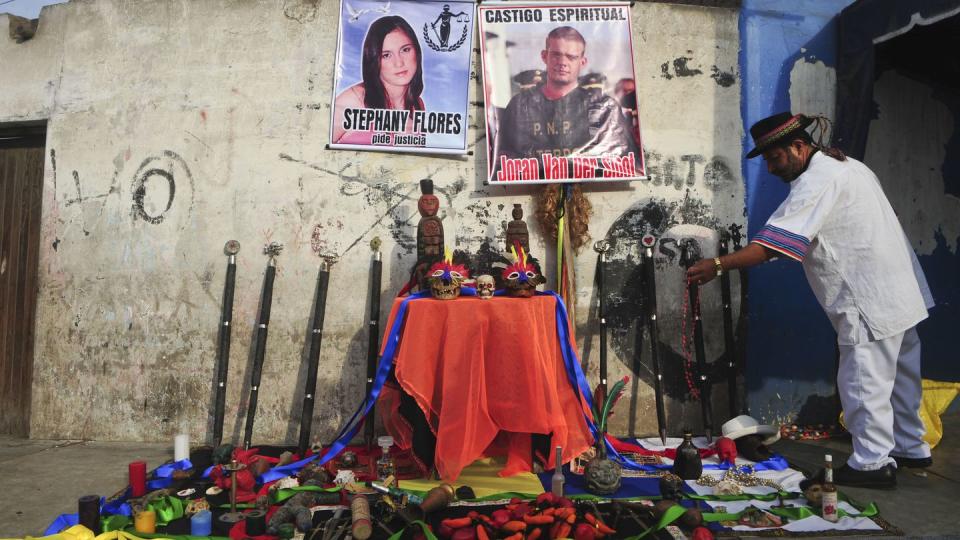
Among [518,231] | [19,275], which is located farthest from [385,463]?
[19,275]

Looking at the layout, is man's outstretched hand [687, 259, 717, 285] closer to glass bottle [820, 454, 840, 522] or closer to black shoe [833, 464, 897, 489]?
glass bottle [820, 454, 840, 522]

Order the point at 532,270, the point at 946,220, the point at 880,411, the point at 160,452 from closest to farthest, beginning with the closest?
the point at 880,411 → the point at 532,270 → the point at 160,452 → the point at 946,220

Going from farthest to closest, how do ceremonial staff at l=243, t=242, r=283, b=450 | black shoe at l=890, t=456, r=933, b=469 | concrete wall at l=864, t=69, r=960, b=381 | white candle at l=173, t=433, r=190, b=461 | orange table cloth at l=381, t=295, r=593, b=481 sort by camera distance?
concrete wall at l=864, t=69, r=960, b=381
ceremonial staff at l=243, t=242, r=283, b=450
white candle at l=173, t=433, r=190, b=461
black shoe at l=890, t=456, r=933, b=469
orange table cloth at l=381, t=295, r=593, b=481

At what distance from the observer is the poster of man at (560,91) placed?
16.5ft

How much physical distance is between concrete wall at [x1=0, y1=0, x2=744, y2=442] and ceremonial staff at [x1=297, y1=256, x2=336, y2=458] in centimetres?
10

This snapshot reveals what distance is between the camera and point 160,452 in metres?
4.75

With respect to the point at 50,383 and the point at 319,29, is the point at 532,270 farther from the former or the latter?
the point at 50,383

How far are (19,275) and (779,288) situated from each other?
5828mm

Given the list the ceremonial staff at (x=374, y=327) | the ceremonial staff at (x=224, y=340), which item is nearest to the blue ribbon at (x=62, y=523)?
the ceremonial staff at (x=224, y=340)

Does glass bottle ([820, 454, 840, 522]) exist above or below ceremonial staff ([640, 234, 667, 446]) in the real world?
below

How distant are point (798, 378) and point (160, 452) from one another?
464cm

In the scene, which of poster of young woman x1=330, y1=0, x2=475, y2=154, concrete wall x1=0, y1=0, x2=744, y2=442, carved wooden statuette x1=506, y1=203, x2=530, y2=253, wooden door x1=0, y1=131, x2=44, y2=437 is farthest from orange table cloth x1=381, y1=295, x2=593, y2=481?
wooden door x1=0, y1=131, x2=44, y2=437

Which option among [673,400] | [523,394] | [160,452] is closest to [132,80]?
[160,452]

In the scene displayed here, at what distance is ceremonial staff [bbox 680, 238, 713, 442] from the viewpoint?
190 inches
